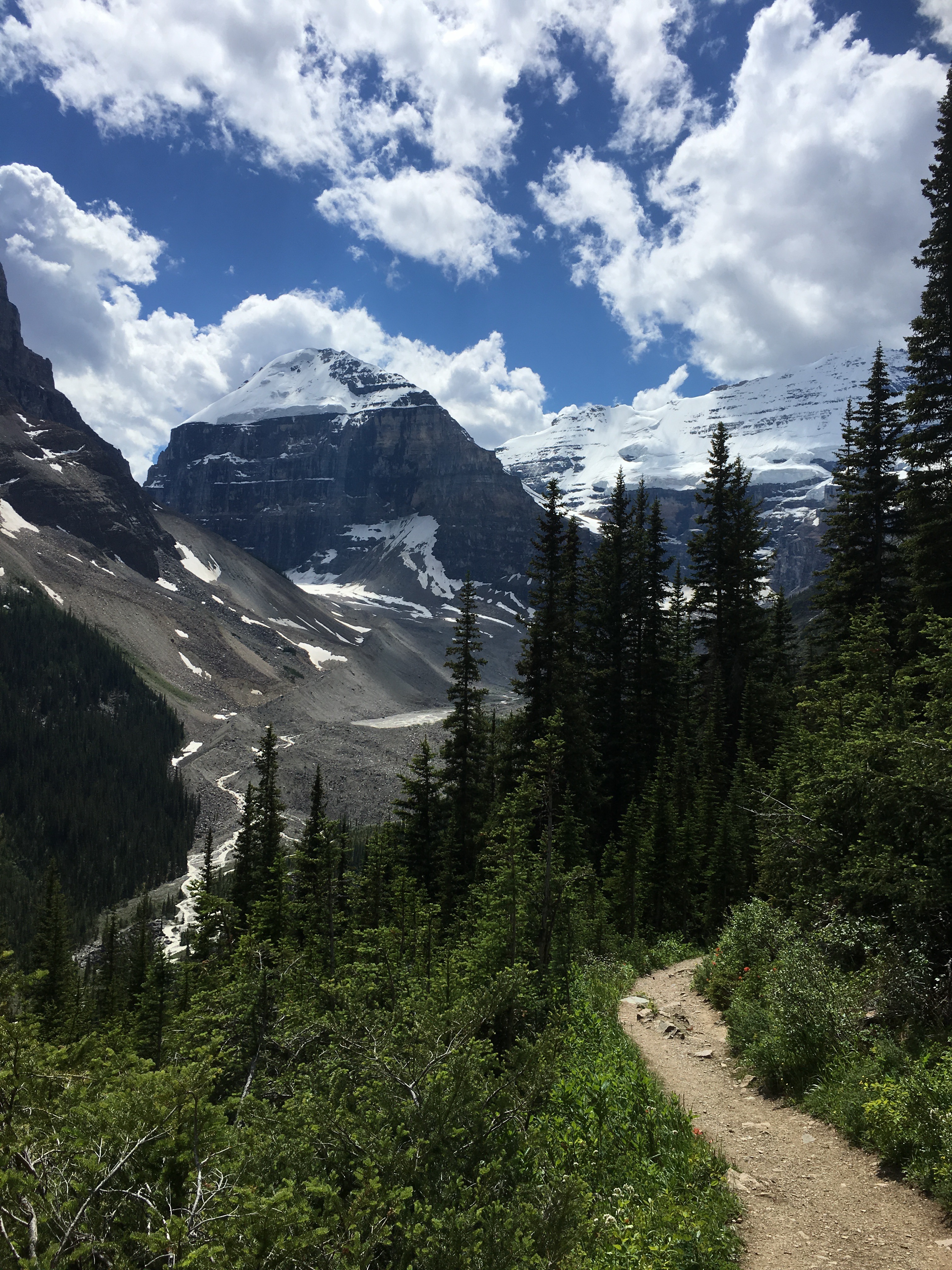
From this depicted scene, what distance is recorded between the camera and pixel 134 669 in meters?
139

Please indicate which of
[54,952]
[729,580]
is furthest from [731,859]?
[54,952]

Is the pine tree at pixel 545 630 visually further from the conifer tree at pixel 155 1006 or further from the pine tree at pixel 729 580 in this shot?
the conifer tree at pixel 155 1006

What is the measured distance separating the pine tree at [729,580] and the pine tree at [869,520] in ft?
14.5

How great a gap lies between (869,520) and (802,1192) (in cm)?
2280

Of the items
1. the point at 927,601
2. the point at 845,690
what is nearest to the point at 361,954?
the point at 845,690

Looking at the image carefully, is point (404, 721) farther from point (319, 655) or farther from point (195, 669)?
point (319, 655)

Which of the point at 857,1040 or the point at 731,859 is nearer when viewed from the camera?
the point at 857,1040

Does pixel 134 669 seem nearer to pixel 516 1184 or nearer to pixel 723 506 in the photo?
pixel 723 506

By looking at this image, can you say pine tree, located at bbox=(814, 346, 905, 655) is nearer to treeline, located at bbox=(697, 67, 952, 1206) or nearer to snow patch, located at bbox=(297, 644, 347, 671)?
treeline, located at bbox=(697, 67, 952, 1206)

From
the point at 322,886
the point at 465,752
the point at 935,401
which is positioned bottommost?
the point at 322,886

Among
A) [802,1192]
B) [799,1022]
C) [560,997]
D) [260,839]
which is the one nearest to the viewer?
[802,1192]

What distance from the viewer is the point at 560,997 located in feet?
36.8

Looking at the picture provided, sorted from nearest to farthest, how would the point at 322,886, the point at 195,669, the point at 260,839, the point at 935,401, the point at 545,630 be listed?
1. the point at 322,886
2. the point at 935,401
3. the point at 545,630
4. the point at 260,839
5. the point at 195,669

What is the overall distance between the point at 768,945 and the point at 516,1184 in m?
6.67
